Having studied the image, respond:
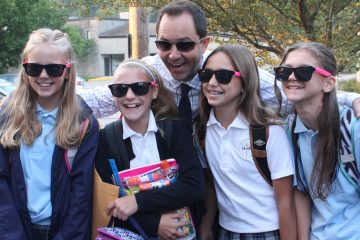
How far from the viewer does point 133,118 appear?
9.18 feet

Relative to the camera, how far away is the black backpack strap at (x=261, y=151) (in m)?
2.69

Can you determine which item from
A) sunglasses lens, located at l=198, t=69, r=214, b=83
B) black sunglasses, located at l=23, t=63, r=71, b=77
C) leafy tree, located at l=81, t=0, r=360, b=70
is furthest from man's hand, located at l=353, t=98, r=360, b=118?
leafy tree, located at l=81, t=0, r=360, b=70

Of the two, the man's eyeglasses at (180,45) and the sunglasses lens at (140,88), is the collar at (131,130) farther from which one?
the man's eyeglasses at (180,45)

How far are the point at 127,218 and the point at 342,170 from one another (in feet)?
4.07

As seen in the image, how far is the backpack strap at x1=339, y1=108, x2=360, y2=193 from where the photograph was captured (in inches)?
98.0

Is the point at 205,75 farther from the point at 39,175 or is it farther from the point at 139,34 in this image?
the point at 139,34

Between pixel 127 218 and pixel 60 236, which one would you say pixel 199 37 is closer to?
pixel 127 218

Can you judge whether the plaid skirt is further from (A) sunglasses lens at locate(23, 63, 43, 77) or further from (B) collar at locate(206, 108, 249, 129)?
(A) sunglasses lens at locate(23, 63, 43, 77)

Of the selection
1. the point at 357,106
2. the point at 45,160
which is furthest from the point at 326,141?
the point at 45,160

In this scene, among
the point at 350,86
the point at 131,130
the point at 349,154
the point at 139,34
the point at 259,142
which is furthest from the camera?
the point at 350,86

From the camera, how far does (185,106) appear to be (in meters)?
3.17

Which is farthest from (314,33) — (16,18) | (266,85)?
(16,18)

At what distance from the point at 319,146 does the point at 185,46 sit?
115 cm

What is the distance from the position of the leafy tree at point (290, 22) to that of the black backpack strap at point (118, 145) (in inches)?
107
